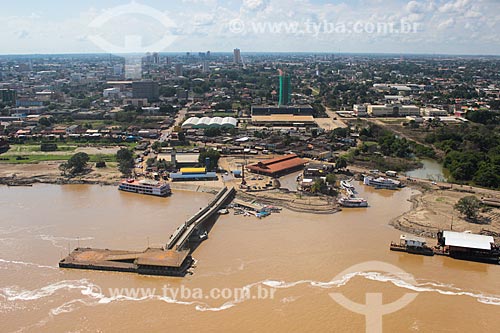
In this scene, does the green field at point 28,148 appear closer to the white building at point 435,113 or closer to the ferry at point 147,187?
the ferry at point 147,187

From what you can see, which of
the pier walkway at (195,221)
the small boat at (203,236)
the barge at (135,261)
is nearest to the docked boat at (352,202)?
the pier walkway at (195,221)

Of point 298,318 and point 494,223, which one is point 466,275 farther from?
point 298,318

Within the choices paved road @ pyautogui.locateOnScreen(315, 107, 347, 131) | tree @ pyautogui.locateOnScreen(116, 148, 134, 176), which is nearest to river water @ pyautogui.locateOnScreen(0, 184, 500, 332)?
tree @ pyautogui.locateOnScreen(116, 148, 134, 176)

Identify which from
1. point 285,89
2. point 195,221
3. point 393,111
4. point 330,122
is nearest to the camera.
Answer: point 195,221

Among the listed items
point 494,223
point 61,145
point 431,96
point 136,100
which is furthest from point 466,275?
point 431,96

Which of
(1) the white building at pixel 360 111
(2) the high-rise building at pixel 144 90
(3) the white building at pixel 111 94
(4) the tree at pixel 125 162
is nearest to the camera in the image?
(4) the tree at pixel 125 162

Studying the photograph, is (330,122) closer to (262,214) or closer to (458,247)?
(262,214)

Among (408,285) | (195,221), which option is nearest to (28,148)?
(195,221)
